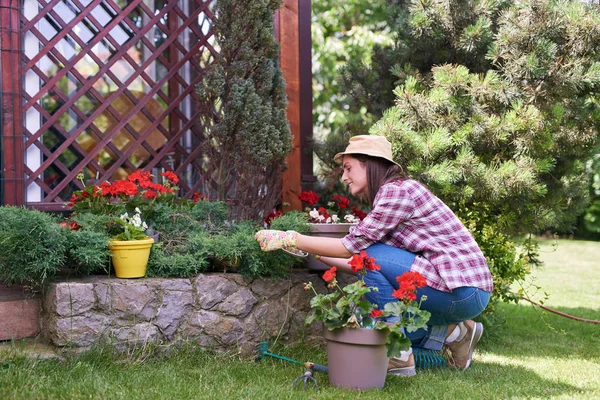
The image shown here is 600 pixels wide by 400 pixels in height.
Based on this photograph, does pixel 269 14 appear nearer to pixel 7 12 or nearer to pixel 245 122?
pixel 245 122

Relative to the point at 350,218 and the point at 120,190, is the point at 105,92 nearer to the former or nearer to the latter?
the point at 120,190

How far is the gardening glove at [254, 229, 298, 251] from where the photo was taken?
3.03 m

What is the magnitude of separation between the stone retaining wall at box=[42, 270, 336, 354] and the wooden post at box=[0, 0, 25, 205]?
2.96 ft

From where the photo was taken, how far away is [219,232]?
11.7 feet

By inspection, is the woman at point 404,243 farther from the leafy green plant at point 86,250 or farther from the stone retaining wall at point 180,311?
the leafy green plant at point 86,250

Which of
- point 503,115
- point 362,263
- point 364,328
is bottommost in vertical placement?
point 364,328

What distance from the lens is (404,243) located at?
3.05 meters

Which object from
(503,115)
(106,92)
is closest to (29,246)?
(503,115)

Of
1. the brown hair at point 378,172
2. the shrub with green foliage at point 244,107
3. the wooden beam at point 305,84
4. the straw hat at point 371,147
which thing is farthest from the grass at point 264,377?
the wooden beam at point 305,84

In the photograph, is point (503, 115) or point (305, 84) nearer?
point (503, 115)

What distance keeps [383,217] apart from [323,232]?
715 mm

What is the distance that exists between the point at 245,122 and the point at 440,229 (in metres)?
1.37

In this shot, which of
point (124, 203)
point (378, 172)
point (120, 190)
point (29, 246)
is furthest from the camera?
point (124, 203)

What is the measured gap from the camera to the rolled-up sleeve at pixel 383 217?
2914 mm
